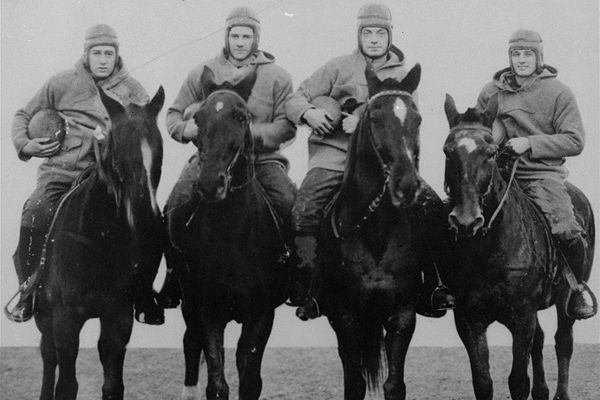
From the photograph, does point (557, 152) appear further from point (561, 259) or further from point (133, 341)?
point (133, 341)

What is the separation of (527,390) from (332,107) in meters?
2.76

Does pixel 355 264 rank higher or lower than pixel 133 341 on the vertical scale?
higher

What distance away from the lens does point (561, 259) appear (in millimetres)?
8320

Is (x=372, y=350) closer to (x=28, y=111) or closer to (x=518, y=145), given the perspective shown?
(x=518, y=145)

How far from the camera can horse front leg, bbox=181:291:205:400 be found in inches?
305

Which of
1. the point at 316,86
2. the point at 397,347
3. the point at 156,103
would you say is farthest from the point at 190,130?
the point at 397,347

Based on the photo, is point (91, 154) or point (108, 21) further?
point (108, 21)

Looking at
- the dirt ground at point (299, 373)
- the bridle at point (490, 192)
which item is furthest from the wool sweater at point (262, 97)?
the dirt ground at point (299, 373)

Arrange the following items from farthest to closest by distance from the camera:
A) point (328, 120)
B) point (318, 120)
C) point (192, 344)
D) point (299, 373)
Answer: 1. point (299, 373)
2. point (192, 344)
3. point (328, 120)
4. point (318, 120)

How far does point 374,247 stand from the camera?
7.45 m

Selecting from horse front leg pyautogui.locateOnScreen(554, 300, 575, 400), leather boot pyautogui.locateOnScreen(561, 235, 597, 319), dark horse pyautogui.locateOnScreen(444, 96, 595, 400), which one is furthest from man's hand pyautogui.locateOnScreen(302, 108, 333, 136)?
horse front leg pyautogui.locateOnScreen(554, 300, 575, 400)

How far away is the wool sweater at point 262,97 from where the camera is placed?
835 cm

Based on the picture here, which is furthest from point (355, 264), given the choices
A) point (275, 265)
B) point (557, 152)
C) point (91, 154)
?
point (91, 154)

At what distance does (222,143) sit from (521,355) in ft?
9.23
